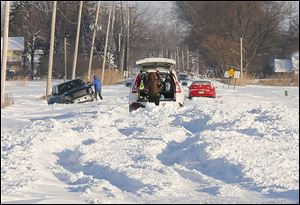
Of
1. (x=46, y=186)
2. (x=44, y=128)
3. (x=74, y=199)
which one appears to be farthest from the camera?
(x=44, y=128)

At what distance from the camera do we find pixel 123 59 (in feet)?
251

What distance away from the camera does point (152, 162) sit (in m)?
9.49

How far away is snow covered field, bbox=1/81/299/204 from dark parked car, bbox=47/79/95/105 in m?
14.2

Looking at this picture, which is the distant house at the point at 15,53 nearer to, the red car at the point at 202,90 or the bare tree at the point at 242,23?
the bare tree at the point at 242,23

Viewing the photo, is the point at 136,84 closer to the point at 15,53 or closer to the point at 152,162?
the point at 152,162

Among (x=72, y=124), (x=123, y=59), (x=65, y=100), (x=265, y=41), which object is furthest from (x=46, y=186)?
(x=265, y=41)

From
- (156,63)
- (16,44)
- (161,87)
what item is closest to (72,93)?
(156,63)

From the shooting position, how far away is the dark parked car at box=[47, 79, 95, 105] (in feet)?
95.2

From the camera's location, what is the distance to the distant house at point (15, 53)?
93062 millimetres

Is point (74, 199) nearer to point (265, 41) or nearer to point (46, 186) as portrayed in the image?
point (46, 186)

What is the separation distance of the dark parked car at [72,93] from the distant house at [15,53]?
64.7 metres

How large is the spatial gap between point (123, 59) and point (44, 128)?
6352cm

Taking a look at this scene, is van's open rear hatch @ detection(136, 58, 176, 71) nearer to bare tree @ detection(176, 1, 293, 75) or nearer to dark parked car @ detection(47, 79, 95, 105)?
dark parked car @ detection(47, 79, 95, 105)

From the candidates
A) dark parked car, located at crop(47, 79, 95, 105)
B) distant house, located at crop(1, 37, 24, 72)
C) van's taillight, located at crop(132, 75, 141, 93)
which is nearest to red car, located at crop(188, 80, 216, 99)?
dark parked car, located at crop(47, 79, 95, 105)
